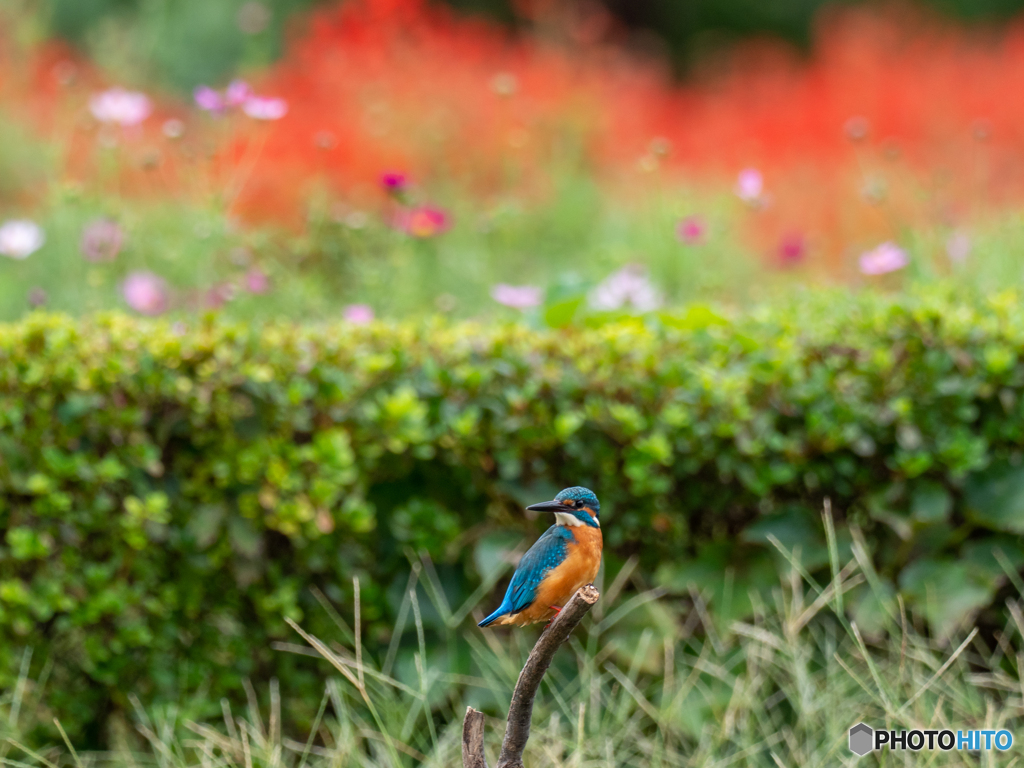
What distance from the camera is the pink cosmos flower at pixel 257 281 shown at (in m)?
4.07

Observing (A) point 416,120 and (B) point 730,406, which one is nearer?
(B) point 730,406

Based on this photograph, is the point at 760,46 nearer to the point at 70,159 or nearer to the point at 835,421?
the point at 70,159

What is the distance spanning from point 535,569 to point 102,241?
12.0ft

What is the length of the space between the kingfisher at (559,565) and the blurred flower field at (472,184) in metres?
2.35

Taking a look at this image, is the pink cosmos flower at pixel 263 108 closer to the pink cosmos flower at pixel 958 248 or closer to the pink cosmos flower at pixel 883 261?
the pink cosmos flower at pixel 883 261

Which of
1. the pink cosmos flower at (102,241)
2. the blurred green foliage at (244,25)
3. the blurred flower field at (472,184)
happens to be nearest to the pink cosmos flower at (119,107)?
the blurred flower field at (472,184)

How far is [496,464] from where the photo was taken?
8.29ft

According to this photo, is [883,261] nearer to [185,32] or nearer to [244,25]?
[244,25]

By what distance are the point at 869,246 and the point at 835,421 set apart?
3.74 metres

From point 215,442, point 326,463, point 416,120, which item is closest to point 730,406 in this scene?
point 326,463

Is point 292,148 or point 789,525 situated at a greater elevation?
point 789,525

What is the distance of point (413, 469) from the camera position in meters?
2.57

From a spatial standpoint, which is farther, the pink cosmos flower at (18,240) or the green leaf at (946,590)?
the pink cosmos flower at (18,240)

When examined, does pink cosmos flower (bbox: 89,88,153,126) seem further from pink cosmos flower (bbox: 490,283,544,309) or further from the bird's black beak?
the bird's black beak
